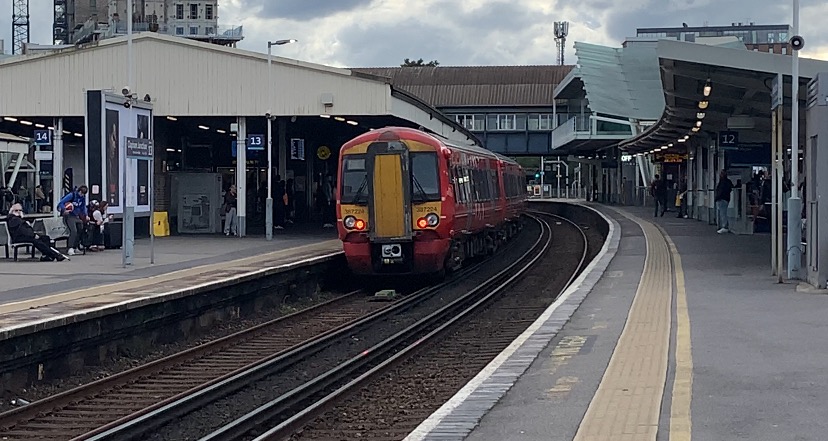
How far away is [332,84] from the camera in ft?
102

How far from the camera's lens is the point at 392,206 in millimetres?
20094

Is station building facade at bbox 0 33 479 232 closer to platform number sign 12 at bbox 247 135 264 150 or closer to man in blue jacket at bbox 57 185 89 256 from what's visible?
platform number sign 12 at bbox 247 135 264 150

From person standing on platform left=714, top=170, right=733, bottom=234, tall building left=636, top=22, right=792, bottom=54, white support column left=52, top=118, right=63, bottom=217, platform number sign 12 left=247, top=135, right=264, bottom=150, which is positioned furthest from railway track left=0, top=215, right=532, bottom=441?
tall building left=636, top=22, right=792, bottom=54

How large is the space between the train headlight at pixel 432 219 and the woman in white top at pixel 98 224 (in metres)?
7.60

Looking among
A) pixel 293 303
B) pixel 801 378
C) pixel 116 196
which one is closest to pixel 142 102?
pixel 116 196

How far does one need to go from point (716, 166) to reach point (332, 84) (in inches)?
454

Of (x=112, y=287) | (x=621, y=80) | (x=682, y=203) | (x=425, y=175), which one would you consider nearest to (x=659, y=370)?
(x=112, y=287)

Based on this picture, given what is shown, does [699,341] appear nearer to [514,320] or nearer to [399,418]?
[399,418]

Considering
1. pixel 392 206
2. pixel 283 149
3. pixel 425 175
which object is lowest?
pixel 392 206

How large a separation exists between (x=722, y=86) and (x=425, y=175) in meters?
6.11

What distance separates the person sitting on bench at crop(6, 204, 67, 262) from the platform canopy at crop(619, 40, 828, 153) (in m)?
11.6

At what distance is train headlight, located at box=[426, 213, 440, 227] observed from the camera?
2023 centimetres

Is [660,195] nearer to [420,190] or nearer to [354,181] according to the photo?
[420,190]

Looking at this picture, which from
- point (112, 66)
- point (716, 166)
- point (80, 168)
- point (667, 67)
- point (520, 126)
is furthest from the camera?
point (520, 126)
